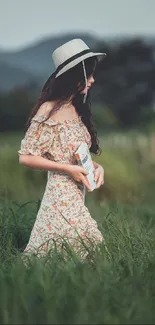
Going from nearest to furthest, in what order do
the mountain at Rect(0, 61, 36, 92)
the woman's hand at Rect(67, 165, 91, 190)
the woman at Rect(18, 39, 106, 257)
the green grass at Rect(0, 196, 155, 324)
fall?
the green grass at Rect(0, 196, 155, 324) → the woman's hand at Rect(67, 165, 91, 190) → the woman at Rect(18, 39, 106, 257) → the mountain at Rect(0, 61, 36, 92)

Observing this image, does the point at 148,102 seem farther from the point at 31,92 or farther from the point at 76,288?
the point at 76,288

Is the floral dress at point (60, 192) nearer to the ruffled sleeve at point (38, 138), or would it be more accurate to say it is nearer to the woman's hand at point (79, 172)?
the ruffled sleeve at point (38, 138)

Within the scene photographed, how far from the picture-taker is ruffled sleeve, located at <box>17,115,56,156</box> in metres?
4.30

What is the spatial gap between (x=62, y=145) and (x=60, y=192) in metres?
0.21

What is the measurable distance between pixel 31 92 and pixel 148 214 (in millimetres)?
4579

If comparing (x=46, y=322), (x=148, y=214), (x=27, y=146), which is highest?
(x=27, y=146)

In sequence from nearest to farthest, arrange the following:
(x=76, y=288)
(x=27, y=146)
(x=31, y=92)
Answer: (x=76, y=288)
(x=27, y=146)
(x=31, y=92)

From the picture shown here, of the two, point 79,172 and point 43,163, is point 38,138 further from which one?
point 79,172

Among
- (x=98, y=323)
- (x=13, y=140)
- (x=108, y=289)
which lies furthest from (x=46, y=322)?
(x=13, y=140)

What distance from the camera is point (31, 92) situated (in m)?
11.0

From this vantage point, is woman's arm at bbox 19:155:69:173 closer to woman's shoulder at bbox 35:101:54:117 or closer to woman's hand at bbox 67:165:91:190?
woman's hand at bbox 67:165:91:190

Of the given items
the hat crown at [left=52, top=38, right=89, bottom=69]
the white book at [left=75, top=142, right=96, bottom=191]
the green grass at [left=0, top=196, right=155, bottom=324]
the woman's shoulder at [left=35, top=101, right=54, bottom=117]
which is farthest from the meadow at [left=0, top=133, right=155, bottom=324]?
the hat crown at [left=52, top=38, right=89, bottom=69]

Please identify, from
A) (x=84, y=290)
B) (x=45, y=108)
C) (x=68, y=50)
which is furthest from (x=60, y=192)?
(x=84, y=290)

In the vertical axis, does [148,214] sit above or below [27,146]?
below
